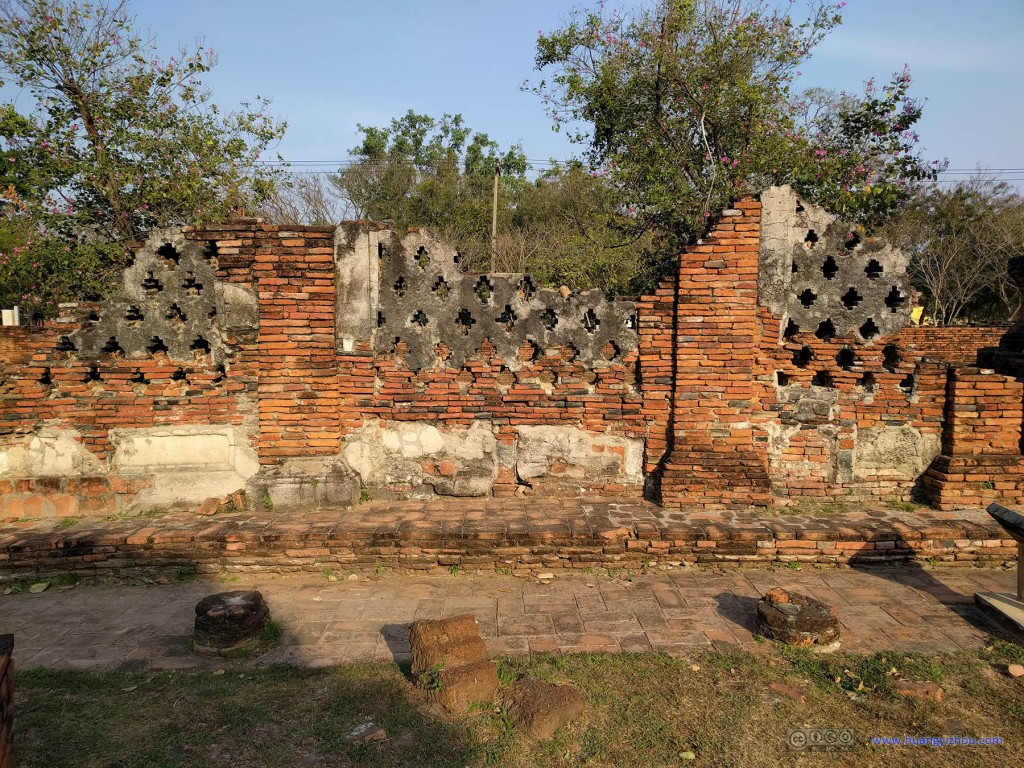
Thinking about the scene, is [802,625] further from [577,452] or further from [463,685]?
[577,452]

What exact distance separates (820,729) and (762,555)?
2083mm

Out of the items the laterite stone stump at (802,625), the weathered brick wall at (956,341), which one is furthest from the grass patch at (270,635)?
the weathered brick wall at (956,341)

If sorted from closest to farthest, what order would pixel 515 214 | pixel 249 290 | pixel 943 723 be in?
pixel 943 723, pixel 249 290, pixel 515 214

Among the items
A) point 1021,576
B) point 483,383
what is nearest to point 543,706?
point 483,383

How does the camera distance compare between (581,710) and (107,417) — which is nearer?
(581,710)

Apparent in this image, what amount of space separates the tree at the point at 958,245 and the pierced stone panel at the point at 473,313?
17325 millimetres

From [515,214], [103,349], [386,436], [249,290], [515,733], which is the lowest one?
[515,733]

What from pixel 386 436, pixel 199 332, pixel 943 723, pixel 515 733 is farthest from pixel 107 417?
pixel 943 723

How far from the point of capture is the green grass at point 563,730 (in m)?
3.10

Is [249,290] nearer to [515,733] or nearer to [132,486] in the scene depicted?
[132,486]

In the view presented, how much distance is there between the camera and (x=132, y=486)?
5.91 metres

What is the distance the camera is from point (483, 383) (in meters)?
6.07

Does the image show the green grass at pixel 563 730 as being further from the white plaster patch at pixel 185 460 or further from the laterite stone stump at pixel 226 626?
the white plaster patch at pixel 185 460

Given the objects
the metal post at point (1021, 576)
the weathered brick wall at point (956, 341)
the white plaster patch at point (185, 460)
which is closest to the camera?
the metal post at point (1021, 576)
